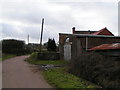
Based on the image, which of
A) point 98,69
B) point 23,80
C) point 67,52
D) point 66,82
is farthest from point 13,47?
point 66,82

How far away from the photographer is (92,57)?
14523 millimetres

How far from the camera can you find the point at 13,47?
52.4m

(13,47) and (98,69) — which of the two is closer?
(98,69)

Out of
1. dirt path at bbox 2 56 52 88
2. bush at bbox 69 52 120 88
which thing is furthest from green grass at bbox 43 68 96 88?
bush at bbox 69 52 120 88

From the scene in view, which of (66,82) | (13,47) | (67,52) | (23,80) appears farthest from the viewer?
(13,47)

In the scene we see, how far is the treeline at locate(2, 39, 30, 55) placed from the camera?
168 ft

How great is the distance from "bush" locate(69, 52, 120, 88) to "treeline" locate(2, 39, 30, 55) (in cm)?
3717

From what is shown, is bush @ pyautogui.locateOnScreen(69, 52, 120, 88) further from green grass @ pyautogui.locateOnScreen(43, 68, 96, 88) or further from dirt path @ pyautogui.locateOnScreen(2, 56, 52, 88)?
dirt path @ pyautogui.locateOnScreen(2, 56, 52, 88)

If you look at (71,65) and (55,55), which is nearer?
(71,65)

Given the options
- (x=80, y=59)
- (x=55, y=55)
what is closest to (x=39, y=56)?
(x=55, y=55)

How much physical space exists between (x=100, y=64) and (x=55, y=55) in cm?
2136

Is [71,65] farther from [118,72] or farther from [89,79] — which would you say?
[118,72]

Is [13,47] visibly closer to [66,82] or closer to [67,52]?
[67,52]

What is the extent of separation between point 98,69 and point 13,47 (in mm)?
42344
